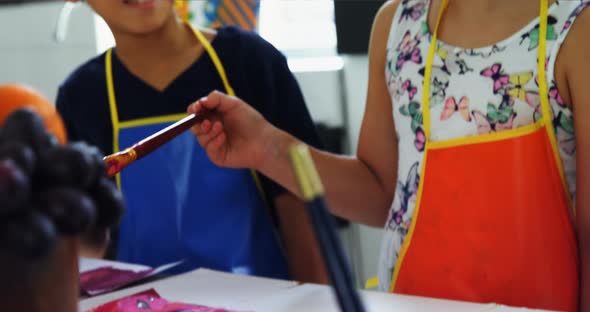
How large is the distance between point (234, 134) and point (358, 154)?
221 mm

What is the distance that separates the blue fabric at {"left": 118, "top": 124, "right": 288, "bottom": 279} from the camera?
1201mm

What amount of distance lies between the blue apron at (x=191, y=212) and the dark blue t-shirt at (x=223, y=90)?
0.8 inches

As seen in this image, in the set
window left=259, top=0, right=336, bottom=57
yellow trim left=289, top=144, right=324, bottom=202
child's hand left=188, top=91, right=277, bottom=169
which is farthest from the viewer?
window left=259, top=0, right=336, bottom=57

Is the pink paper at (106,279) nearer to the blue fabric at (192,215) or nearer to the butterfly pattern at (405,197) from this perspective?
the blue fabric at (192,215)

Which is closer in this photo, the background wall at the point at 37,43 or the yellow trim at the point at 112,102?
the yellow trim at the point at 112,102

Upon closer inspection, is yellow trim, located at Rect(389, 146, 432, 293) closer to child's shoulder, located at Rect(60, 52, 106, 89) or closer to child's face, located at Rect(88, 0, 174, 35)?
child's face, located at Rect(88, 0, 174, 35)

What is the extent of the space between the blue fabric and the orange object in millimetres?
790

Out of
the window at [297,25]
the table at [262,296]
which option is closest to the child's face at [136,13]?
the table at [262,296]

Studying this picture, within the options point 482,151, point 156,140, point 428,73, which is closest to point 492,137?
point 482,151

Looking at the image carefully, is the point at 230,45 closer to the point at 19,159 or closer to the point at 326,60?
the point at 19,159

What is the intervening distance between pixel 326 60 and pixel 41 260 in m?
2.17

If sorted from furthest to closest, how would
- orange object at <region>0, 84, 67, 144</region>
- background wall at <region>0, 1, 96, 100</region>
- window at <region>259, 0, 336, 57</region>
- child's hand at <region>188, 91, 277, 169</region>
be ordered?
background wall at <region>0, 1, 96, 100</region> → window at <region>259, 0, 336, 57</region> → child's hand at <region>188, 91, 277, 169</region> → orange object at <region>0, 84, 67, 144</region>

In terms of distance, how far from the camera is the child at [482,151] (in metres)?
0.89

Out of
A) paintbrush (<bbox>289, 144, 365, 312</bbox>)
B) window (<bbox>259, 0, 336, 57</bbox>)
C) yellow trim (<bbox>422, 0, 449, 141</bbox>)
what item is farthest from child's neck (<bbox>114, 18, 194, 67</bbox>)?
window (<bbox>259, 0, 336, 57</bbox>)
